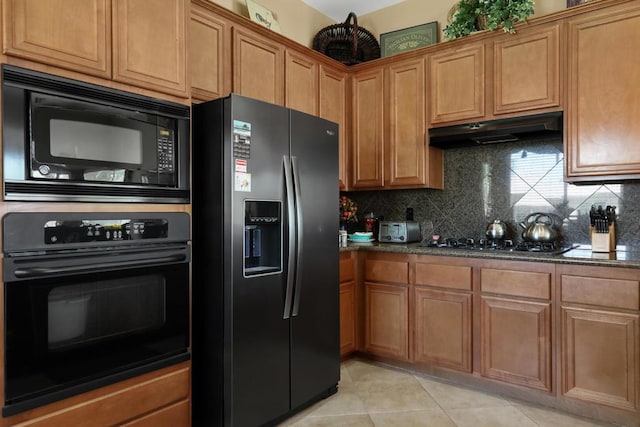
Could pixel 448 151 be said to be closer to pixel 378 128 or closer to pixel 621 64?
pixel 378 128

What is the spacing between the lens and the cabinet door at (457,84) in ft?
10.1

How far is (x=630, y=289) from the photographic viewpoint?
2.28m

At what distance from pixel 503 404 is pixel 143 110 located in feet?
8.77

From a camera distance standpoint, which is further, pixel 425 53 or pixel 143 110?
pixel 425 53

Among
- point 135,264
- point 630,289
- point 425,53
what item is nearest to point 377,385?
point 630,289

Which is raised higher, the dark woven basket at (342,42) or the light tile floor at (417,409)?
the dark woven basket at (342,42)

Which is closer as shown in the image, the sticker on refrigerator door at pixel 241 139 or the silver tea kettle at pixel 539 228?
the sticker on refrigerator door at pixel 241 139

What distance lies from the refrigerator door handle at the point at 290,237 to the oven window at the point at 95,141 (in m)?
0.80

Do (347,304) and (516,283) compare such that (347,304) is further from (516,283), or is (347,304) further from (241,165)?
(241,165)

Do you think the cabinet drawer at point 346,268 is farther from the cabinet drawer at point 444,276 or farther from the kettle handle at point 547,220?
the kettle handle at point 547,220

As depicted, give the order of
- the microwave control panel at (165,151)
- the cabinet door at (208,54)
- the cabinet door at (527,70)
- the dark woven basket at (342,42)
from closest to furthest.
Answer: the microwave control panel at (165,151) < the cabinet door at (208,54) < the cabinet door at (527,70) < the dark woven basket at (342,42)

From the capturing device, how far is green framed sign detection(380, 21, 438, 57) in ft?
11.8

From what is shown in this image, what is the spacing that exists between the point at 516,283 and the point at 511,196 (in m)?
0.89

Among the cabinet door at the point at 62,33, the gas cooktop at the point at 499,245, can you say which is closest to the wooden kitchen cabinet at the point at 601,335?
the gas cooktop at the point at 499,245
